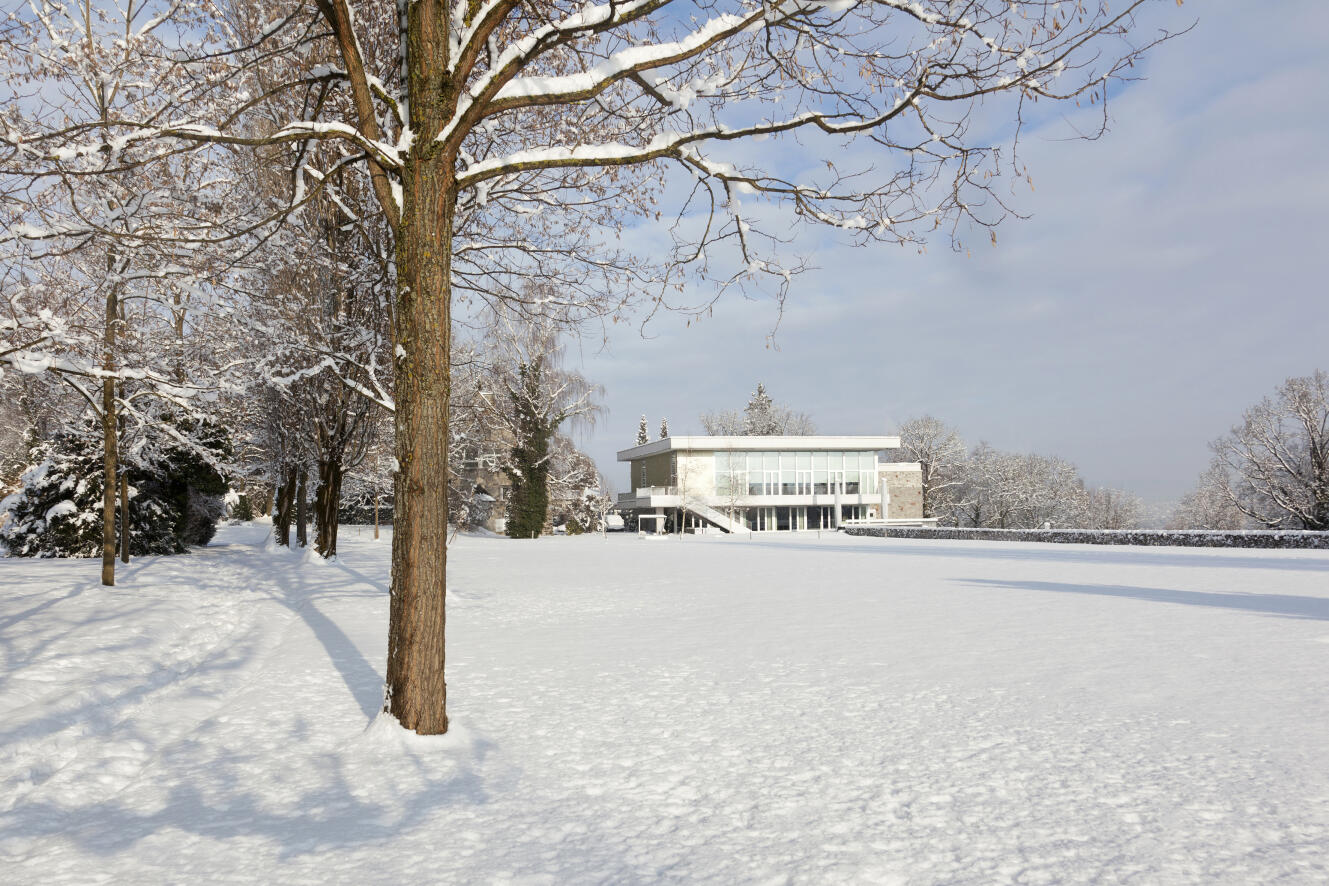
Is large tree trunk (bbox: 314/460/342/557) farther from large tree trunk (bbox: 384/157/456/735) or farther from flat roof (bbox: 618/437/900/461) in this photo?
flat roof (bbox: 618/437/900/461)

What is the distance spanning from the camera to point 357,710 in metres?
6.65

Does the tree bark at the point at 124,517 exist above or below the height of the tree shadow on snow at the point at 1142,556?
above

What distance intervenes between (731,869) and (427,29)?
5705 millimetres

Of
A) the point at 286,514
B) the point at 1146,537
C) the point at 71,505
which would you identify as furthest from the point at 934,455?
the point at 71,505

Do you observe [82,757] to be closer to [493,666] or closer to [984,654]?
[493,666]

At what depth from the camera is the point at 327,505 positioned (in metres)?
19.2

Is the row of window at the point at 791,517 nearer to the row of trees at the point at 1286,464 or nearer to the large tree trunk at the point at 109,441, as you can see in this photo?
the row of trees at the point at 1286,464

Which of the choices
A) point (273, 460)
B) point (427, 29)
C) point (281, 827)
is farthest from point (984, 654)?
point (273, 460)

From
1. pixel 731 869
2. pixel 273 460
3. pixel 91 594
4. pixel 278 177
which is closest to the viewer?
pixel 731 869

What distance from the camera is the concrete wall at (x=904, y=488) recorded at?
68.1 m

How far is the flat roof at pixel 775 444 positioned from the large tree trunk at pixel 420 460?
58783mm

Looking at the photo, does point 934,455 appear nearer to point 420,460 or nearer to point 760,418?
point 760,418

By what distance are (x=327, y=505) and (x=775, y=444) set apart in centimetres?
4951

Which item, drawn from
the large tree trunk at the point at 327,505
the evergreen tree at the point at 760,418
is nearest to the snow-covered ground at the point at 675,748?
the large tree trunk at the point at 327,505
